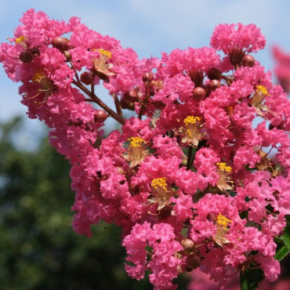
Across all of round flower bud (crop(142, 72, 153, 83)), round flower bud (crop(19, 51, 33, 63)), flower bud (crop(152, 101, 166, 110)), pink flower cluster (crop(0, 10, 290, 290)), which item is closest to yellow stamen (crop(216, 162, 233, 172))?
pink flower cluster (crop(0, 10, 290, 290))

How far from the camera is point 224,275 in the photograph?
1.54 metres

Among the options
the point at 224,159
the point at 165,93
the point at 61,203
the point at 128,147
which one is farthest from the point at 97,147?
the point at 61,203

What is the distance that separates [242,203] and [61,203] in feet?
49.7

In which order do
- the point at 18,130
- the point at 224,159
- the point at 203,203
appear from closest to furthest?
the point at 203,203 < the point at 224,159 < the point at 18,130

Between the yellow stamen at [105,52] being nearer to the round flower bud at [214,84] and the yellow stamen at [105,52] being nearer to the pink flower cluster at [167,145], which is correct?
the pink flower cluster at [167,145]

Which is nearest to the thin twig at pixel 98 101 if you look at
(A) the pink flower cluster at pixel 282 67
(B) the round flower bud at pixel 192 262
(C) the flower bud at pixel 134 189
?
(C) the flower bud at pixel 134 189

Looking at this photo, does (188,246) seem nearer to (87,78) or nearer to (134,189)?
(134,189)

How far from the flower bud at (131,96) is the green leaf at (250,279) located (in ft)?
1.88

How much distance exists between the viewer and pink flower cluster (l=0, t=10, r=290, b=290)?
1.49 metres

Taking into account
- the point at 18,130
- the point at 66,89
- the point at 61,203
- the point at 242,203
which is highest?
the point at 18,130

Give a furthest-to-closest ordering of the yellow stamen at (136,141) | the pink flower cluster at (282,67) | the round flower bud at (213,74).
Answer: the pink flower cluster at (282,67), the round flower bud at (213,74), the yellow stamen at (136,141)

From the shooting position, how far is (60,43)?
1641 mm

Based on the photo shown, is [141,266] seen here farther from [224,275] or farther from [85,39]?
[85,39]

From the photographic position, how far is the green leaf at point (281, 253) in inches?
62.1
